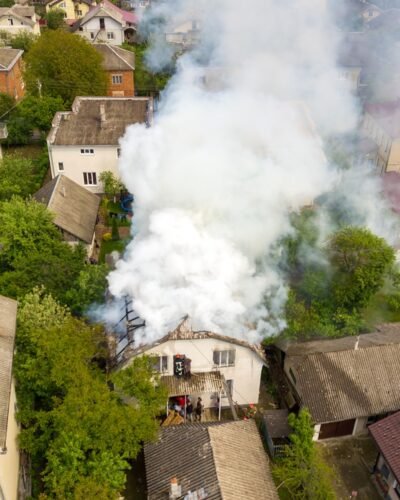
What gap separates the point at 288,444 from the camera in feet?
66.7

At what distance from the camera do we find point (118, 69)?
170ft

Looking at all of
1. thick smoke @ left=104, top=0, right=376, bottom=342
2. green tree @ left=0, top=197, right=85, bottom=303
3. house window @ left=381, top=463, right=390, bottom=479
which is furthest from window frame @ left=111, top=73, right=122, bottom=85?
house window @ left=381, top=463, right=390, bottom=479

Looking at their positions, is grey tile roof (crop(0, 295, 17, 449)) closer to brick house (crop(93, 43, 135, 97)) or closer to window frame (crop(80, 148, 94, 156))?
window frame (crop(80, 148, 94, 156))

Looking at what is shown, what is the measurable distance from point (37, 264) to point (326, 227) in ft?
49.9

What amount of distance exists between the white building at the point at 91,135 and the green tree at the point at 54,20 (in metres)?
41.2

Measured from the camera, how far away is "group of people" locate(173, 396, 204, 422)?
21.3 m

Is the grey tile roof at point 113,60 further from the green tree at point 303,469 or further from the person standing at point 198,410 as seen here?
the green tree at point 303,469

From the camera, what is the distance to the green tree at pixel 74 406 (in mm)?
16781

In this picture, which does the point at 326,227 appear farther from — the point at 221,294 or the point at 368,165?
the point at 368,165

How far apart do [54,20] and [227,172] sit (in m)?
61.2

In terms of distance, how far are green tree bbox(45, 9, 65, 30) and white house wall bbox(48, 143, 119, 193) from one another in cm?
4469

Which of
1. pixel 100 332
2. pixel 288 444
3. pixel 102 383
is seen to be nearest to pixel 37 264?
pixel 100 332

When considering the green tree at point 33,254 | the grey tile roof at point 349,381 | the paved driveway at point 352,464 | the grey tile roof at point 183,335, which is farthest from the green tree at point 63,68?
the paved driveway at point 352,464

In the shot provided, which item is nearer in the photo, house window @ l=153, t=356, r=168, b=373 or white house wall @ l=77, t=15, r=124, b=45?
house window @ l=153, t=356, r=168, b=373
